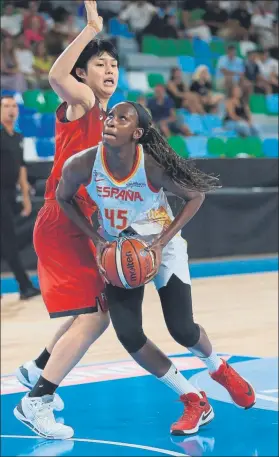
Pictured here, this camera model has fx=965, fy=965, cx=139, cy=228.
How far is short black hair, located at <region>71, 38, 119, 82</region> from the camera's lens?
11.3ft

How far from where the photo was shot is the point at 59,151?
12.2ft

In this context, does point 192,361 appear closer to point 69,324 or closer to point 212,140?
point 69,324

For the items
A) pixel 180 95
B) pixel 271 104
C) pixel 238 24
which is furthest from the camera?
pixel 238 24

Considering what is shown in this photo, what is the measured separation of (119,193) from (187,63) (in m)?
14.1

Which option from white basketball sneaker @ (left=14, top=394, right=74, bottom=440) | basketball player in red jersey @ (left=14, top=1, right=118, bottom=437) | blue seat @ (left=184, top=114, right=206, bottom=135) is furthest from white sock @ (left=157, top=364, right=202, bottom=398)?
blue seat @ (left=184, top=114, right=206, bottom=135)

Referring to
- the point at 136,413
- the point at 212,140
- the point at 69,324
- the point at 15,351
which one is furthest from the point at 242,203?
the point at 69,324

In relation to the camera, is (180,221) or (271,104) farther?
(271,104)

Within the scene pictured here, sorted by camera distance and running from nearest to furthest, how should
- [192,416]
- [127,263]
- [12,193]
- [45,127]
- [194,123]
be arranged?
[127,263]
[192,416]
[12,193]
[45,127]
[194,123]

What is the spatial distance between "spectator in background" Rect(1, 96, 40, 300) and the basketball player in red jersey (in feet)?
15.8

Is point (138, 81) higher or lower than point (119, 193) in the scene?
lower

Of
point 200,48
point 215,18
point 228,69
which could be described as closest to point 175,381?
point 228,69

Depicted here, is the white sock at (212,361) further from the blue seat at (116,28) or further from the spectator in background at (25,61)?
the blue seat at (116,28)

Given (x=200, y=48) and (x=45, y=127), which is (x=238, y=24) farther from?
(x=45, y=127)

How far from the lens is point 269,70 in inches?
691
